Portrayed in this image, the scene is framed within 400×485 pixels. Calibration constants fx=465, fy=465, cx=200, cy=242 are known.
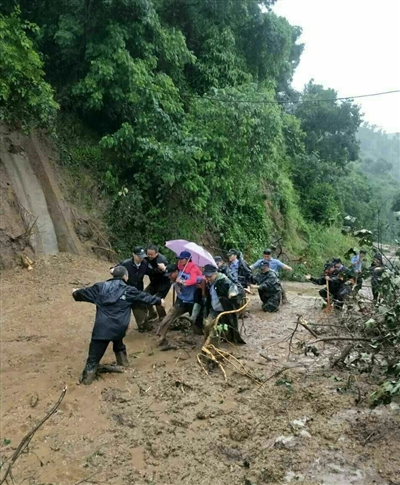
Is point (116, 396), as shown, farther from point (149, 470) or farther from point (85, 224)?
point (85, 224)

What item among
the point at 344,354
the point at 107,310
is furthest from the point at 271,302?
the point at 107,310

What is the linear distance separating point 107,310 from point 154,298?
0.67 metres

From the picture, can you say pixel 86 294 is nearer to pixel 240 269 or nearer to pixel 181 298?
pixel 181 298

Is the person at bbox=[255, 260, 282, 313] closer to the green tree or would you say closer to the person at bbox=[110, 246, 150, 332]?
the person at bbox=[110, 246, 150, 332]

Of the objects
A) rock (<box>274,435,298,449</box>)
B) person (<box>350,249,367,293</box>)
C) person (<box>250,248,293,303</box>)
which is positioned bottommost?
rock (<box>274,435,298,449</box>)

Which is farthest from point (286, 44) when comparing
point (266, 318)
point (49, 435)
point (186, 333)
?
point (49, 435)

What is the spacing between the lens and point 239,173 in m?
14.5

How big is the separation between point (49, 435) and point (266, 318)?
5499 mm

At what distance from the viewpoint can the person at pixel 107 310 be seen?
6.09 meters

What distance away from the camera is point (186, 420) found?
5.35 meters

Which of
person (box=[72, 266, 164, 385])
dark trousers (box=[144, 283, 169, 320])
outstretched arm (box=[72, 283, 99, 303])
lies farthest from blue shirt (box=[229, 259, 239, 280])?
outstretched arm (box=[72, 283, 99, 303])

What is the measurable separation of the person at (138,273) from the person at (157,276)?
0.11 metres

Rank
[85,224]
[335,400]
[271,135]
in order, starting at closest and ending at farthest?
1. [335,400]
2. [85,224]
3. [271,135]

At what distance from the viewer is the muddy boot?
6.07 m
